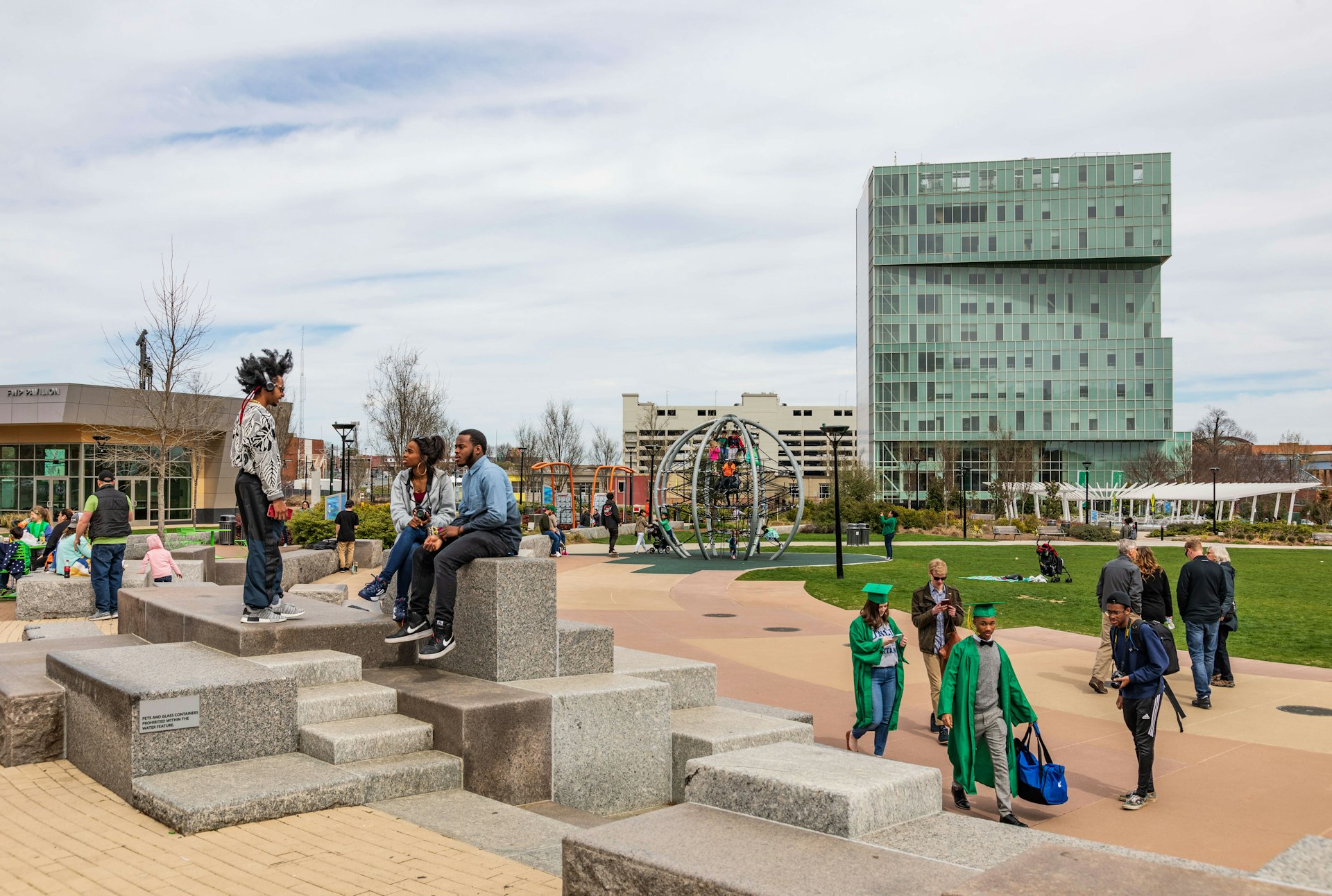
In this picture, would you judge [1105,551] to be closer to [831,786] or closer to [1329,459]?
[831,786]

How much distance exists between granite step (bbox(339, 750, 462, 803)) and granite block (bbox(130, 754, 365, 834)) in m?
0.10

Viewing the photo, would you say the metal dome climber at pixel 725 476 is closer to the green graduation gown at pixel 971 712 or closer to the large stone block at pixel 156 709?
the green graduation gown at pixel 971 712

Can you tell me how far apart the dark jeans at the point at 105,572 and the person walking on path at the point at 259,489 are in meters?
7.51

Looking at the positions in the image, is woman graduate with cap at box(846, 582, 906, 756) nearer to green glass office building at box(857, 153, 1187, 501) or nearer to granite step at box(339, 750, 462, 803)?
granite step at box(339, 750, 462, 803)

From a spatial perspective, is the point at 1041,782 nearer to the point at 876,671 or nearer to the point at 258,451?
the point at 876,671

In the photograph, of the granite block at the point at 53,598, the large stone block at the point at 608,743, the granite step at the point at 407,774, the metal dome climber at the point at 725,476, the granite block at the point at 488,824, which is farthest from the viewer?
the metal dome climber at the point at 725,476

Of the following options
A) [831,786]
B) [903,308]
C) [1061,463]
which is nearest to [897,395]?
[903,308]

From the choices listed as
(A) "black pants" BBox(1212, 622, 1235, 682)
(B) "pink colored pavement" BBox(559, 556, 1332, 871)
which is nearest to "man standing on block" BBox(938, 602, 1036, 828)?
(B) "pink colored pavement" BBox(559, 556, 1332, 871)

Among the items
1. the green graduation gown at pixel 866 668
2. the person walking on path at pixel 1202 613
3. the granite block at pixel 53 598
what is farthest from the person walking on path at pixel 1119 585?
the granite block at pixel 53 598

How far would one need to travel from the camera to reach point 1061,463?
329ft

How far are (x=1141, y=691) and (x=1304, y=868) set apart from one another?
4814 millimetres

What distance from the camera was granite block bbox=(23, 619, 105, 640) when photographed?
9539mm

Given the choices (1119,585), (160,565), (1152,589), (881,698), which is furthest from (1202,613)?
(160,565)

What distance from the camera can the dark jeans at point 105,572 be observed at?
13.7 m
